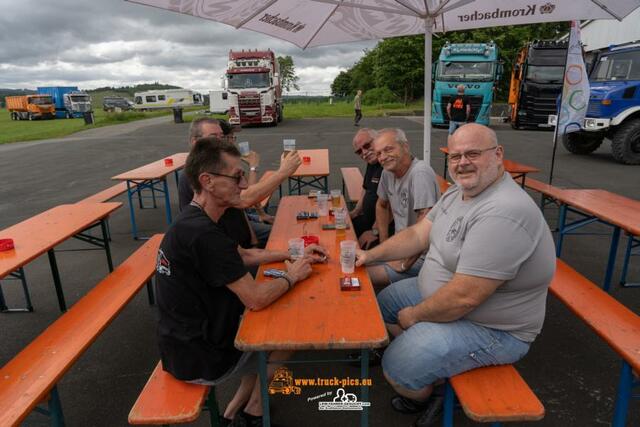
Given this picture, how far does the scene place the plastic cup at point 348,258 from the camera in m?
2.23

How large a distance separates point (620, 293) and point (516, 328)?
8.37 ft

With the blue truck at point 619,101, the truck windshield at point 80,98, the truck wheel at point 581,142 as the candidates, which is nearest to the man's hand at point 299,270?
the blue truck at point 619,101

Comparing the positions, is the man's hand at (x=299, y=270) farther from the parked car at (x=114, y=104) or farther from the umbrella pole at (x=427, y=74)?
the parked car at (x=114, y=104)

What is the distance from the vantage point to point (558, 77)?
46.6ft

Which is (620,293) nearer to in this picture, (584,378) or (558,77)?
(584,378)

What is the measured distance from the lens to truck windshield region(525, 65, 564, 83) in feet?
46.7

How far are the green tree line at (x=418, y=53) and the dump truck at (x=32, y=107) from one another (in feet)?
93.4

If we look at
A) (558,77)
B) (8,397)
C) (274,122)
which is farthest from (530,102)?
(8,397)

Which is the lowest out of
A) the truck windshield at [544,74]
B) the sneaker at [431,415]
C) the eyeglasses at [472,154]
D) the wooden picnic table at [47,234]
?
the sneaker at [431,415]

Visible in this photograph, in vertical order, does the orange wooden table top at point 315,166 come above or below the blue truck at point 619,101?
below

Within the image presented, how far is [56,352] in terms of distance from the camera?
6.86ft

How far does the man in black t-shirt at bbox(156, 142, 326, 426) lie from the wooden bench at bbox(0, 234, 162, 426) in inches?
21.1

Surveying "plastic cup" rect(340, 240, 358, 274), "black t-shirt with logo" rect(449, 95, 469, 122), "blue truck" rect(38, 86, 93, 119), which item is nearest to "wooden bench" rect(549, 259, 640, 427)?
"plastic cup" rect(340, 240, 358, 274)

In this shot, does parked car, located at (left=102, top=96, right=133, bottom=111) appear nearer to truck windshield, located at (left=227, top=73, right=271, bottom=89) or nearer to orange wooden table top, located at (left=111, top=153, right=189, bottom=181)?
truck windshield, located at (left=227, top=73, right=271, bottom=89)
